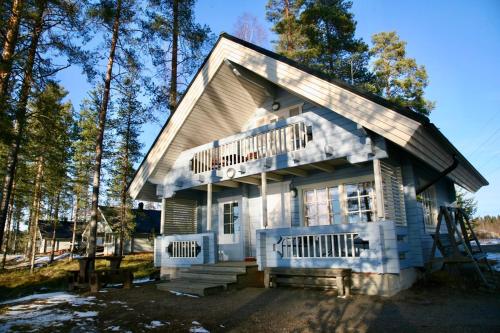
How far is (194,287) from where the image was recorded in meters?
7.72

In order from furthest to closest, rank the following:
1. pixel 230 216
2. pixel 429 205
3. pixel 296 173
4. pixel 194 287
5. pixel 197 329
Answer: pixel 230 216, pixel 429 205, pixel 296 173, pixel 194 287, pixel 197 329

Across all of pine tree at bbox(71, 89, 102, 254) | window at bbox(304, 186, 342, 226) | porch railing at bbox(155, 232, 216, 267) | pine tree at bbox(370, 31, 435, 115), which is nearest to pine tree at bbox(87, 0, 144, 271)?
porch railing at bbox(155, 232, 216, 267)

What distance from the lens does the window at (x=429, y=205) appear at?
374 inches

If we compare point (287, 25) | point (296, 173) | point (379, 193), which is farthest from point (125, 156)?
point (379, 193)

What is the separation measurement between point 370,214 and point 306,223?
1888mm

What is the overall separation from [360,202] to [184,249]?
18.1 feet

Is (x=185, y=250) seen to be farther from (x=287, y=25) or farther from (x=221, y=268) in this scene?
(x=287, y=25)

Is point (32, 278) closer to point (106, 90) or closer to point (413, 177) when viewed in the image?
point (106, 90)

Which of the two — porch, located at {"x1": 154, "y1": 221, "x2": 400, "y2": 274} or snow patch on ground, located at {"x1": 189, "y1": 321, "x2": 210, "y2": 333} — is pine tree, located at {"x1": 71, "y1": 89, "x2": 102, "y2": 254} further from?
snow patch on ground, located at {"x1": 189, "y1": 321, "x2": 210, "y2": 333}

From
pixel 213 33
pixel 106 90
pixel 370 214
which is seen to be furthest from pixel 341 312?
pixel 213 33

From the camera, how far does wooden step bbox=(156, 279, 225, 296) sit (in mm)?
7535

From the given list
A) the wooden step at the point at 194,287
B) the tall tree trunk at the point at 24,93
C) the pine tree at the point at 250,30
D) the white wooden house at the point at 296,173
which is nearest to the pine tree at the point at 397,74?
the pine tree at the point at 250,30

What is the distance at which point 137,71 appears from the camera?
13594mm

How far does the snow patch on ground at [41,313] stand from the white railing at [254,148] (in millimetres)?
4941
